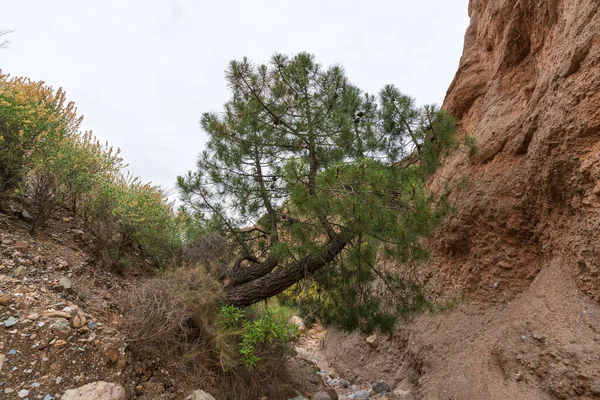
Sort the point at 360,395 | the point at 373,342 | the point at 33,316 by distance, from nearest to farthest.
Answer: the point at 33,316
the point at 360,395
the point at 373,342

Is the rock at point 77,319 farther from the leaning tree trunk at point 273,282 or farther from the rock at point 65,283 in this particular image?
the leaning tree trunk at point 273,282

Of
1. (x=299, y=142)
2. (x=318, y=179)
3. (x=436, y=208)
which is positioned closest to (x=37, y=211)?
(x=299, y=142)

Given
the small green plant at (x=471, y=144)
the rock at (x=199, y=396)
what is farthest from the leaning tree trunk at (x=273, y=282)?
the small green plant at (x=471, y=144)

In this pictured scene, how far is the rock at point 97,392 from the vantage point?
3.31 metres

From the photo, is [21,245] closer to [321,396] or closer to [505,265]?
[321,396]

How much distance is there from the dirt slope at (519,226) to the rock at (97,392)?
14.0 feet

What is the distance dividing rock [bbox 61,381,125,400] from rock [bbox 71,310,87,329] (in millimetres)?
720

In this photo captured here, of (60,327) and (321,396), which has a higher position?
(60,327)

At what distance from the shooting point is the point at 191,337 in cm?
457

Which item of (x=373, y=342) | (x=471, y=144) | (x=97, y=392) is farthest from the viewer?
(x=373, y=342)

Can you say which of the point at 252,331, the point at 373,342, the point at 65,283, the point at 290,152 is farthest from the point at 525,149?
the point at 65,283

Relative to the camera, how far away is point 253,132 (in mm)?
5812

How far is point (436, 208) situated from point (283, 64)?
129 inches

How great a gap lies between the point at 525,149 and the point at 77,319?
6.45 m
